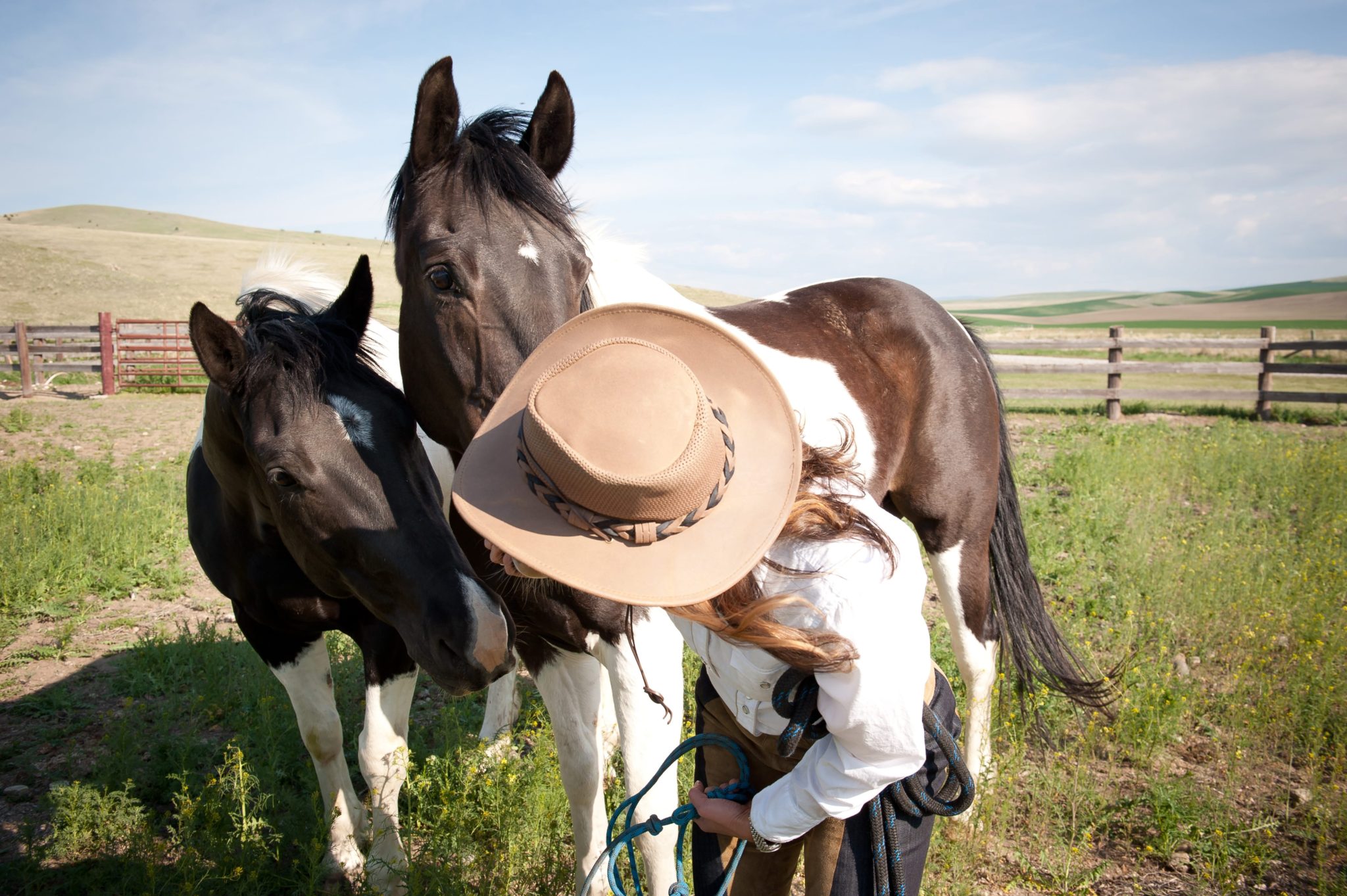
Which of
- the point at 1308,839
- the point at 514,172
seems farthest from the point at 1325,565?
the point at 514,172

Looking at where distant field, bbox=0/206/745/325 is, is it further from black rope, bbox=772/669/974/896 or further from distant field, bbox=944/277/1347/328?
distant field, bbox=944/277/1347/328

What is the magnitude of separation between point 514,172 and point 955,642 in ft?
9.77

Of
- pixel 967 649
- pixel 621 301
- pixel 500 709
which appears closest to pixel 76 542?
pixel 500 709

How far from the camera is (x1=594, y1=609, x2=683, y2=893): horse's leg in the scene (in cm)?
246

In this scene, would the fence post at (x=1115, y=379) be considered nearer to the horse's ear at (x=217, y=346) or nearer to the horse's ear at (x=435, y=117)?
the horse's ear at (x=435, y=117)

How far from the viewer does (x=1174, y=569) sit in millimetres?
5230

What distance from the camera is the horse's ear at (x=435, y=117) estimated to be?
232 cm

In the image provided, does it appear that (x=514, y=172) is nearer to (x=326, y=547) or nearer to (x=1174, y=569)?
(x=326, y=547)

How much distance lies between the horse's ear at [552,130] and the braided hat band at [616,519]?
152 cm

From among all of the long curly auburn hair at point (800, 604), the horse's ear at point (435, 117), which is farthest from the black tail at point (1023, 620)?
the horse's ear at point (435, 117)

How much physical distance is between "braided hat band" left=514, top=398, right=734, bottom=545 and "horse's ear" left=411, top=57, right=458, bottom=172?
1.45m

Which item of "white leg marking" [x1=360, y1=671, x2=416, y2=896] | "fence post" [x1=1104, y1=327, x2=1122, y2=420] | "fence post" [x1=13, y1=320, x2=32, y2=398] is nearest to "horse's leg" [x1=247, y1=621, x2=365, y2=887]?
"white leg marking" [x1=360, y1=671, x2=416, y2=896]

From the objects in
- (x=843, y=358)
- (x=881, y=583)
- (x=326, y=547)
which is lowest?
(x=326, y=547)

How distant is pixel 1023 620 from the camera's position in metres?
3.83
